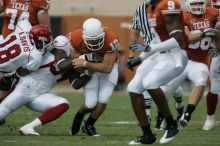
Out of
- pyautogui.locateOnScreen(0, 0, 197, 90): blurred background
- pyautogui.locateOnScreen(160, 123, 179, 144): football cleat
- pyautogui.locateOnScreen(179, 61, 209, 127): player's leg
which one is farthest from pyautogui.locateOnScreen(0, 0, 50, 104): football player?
pyautogui.locateOnScreen(0, 0, 197, 90): blurred background

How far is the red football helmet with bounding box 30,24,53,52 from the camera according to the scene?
26.8ft

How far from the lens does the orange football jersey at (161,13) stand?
23.4 ft

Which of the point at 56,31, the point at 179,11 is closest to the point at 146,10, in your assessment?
the point at 179,11

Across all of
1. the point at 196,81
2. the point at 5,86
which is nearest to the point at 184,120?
the point at 196,81

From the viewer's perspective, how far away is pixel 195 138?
26.0ft

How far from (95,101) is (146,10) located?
1.19 m

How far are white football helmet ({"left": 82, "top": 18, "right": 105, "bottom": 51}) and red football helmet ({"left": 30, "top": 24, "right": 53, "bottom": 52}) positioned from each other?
1.39ft

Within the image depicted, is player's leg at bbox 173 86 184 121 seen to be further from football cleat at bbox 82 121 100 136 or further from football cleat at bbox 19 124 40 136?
football cleat at bbox 19 124 40 136

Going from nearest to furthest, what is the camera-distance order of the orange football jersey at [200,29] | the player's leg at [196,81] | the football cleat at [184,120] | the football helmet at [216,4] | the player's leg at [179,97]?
the football cleat at [184,120] → the player's leg at [196,81] → the orange football jersey at [200,29] → the player's leg at [179,97] → the football helmet at [216,4]

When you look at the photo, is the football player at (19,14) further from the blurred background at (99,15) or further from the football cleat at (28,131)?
the blurred background at (99,15)

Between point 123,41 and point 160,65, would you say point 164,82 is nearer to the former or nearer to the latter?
point 160,65

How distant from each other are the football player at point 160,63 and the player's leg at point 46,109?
1.06 m

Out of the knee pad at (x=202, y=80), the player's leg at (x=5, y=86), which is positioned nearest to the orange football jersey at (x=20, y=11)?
the player's leg at (x=5, y=86)

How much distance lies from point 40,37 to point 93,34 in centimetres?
59
